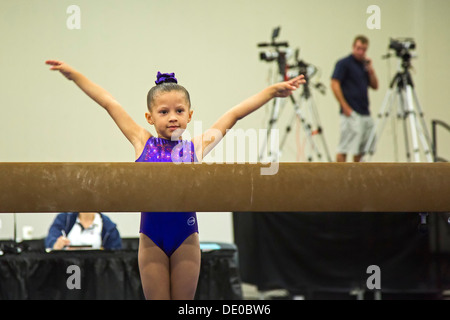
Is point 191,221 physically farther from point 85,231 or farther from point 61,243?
point 85,231

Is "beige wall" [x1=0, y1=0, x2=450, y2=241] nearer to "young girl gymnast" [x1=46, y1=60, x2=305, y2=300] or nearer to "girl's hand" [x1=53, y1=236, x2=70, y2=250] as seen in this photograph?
"girl's hand" [x1=53, y1=236, x2=70, y2=250]

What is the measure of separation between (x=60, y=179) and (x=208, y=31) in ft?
20.6

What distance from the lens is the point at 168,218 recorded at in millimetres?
2693

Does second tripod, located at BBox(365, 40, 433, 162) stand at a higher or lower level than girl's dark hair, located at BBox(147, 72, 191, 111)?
higher

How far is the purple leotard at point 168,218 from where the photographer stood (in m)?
2.66

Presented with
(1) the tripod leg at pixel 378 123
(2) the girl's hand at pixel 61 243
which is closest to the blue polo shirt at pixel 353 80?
(1) the tripod leg at pixel 378 123

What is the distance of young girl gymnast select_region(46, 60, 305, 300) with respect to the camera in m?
2.62

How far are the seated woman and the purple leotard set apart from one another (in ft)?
9.02

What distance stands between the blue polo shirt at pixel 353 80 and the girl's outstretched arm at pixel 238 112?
436 centimetres

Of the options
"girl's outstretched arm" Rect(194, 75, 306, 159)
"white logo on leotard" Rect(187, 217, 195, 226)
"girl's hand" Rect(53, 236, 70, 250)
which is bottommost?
"girl's hand" Rect(53, 236, 70, 250)

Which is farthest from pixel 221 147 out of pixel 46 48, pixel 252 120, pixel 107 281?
pixel 107 281

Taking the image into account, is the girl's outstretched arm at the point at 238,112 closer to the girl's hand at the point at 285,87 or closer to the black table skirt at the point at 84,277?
the girl's hand at the point at 285,87

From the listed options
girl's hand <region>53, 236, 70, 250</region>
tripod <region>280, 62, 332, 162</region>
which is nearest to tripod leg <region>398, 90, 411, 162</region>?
tripod <region>280, 62, 332, 162</region>

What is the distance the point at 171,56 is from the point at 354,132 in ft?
8.94
